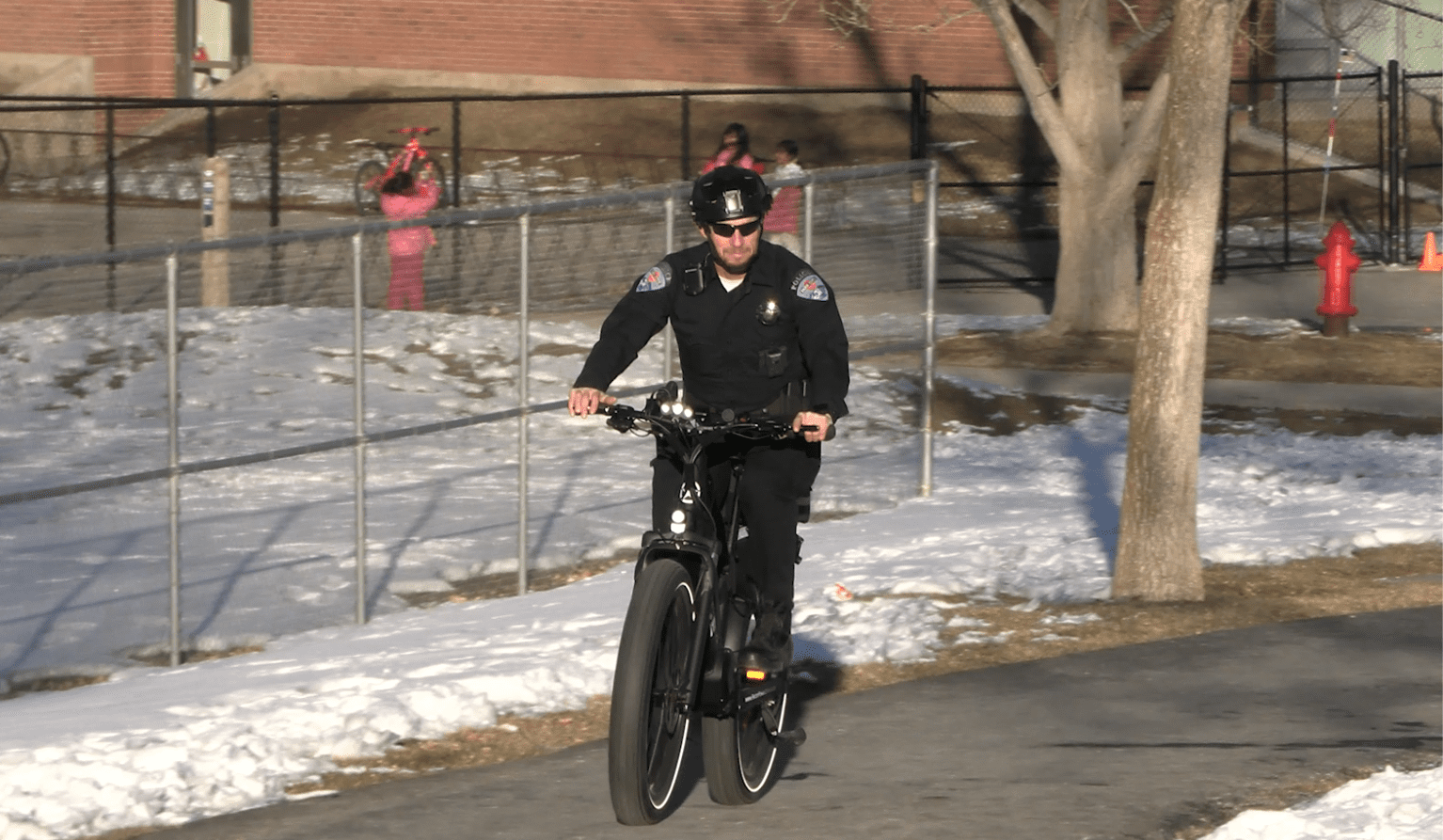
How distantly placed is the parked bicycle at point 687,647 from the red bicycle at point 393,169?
14.4 metres

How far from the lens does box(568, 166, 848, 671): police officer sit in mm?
6363

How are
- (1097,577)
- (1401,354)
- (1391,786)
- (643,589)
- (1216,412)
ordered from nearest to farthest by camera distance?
(643,589), (1391,786), (1097,577), (1216,412), (1401,354)

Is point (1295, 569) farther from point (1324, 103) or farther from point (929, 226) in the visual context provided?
point (1324, 103)

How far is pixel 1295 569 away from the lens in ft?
34.8

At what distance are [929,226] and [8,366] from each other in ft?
19.2

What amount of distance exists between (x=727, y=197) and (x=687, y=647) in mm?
1352

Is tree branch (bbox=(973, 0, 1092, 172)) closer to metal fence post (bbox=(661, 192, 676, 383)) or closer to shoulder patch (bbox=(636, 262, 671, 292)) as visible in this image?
metal fence post (bbox=(661, 192, 676, 383))

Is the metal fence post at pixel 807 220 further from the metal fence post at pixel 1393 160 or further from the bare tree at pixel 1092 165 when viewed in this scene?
the metal fence post at pixel 1393 160

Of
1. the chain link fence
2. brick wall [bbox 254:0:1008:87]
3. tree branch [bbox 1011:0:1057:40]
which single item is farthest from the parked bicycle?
brick wall [bbox 254:0:1008:87]

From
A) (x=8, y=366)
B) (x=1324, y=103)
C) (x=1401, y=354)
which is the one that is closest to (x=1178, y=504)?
→ (x=8, y=366)

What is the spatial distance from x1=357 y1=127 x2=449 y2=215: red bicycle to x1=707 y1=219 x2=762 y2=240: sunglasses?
14.3 m

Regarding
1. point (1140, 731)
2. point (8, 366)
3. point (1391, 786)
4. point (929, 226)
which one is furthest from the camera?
point (929, 226)

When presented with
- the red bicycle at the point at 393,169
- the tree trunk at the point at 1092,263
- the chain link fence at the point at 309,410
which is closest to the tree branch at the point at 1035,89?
the tree trunk at the point at 1092,263

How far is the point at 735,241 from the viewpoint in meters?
6.31
